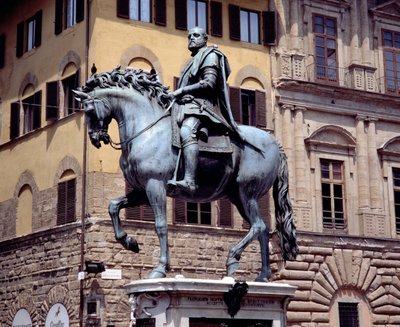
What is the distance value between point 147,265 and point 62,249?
8.77 feet

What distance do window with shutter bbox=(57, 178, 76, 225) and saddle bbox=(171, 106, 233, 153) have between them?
15.5 m

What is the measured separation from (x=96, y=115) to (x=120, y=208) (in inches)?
45.6

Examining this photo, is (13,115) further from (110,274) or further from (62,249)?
(110,274)

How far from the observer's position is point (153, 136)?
10.7 metres

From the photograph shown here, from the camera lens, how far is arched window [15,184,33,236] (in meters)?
28.2

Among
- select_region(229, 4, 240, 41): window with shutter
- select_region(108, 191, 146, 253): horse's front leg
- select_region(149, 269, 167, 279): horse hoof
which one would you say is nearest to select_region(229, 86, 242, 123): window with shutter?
select_region(229, 4, 240, 41): window with shutter

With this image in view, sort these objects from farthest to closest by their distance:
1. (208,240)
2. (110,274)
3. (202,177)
A: (208,240), (110,274), (202,177)

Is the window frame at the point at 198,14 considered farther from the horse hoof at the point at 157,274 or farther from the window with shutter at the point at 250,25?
the horse hoof at the point at 157,274

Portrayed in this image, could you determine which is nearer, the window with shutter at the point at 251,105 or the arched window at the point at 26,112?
the window with shutter at the point at 251,105

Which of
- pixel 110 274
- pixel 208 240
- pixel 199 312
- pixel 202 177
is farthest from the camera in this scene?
pixel 208 240

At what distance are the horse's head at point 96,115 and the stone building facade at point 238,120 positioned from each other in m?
14.3

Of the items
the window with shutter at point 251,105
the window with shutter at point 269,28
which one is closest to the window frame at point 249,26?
the window with shutter at point 269,28

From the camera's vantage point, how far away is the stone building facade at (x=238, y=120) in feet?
84.2

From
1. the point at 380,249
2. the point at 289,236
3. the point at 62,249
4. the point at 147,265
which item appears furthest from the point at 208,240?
the point at 289,236
